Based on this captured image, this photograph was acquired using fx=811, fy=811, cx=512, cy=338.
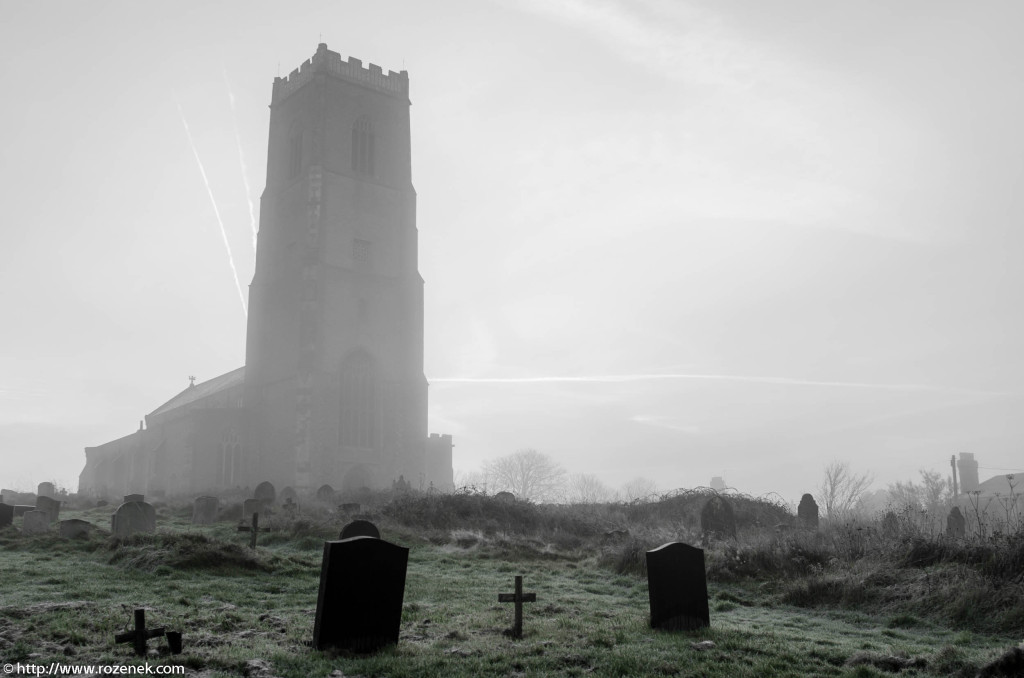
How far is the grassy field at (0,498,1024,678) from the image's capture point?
7.44 meters

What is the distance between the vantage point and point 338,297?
38.4 m

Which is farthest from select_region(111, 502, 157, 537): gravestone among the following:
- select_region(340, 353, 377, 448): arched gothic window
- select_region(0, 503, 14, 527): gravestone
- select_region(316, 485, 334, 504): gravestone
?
select_region(340, 353, 377, 448): arched gothic window

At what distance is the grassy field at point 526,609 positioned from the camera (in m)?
7.44

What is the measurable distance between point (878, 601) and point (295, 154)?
37.6 metres

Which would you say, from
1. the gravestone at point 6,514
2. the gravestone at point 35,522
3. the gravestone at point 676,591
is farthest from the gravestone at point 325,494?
the gravestone at point 676,591

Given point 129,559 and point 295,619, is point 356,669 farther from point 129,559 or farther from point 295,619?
point 129,559

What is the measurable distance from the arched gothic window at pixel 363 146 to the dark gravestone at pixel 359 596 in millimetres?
35159

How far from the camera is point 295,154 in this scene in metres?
42.2

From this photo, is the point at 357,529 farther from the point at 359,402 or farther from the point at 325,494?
the point at 359,402

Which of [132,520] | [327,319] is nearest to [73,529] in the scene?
[132,520]

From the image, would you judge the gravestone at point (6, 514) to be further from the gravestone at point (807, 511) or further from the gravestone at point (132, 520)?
the gravestone at point (807, 511)

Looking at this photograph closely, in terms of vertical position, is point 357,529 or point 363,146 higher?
point 363,146

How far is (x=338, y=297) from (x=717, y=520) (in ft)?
81.3

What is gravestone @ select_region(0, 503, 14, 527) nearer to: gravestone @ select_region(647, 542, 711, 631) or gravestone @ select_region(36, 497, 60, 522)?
gravestone @ select_region(36, 497, 60, 522)
